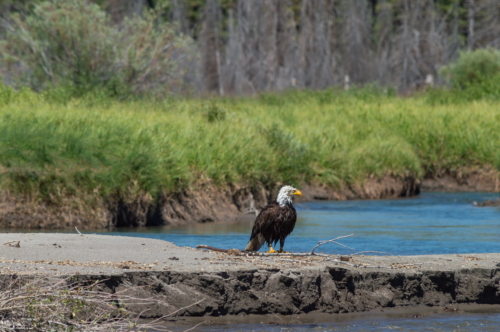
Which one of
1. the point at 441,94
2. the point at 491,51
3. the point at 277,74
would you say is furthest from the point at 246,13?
the point at 441,94

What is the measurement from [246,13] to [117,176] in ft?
120

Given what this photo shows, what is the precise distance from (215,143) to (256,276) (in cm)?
854

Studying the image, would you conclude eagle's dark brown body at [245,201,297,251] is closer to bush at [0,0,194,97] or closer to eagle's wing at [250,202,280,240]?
eagle's wing at [250,202,280,240]

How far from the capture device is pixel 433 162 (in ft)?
71.0

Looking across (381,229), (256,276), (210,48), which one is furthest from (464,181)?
(210,48)

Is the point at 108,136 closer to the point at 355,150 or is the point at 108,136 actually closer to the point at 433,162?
the point at 355,150

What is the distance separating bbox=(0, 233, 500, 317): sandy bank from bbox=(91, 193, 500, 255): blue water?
8.41ft

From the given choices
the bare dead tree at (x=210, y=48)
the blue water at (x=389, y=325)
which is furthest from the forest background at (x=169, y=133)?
the bare dead tree at (x=210, y=48)

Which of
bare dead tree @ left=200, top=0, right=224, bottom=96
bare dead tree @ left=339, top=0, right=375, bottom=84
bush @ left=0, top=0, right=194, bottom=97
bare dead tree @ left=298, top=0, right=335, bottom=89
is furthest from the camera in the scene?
bare dead tree @ left=200, top=0, right=224, bottom=96

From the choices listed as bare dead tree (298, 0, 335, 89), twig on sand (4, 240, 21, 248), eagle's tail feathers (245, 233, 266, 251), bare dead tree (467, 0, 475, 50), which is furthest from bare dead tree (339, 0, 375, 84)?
twig on sand (4, 240, 21, 248)

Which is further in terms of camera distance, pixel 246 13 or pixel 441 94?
pixel 246 13

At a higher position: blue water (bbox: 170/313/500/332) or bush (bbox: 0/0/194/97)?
bush (bbox: 0/0/194/97)

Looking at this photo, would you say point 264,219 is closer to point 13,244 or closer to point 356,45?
point 13,244

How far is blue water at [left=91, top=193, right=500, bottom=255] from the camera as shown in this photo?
11.7m
